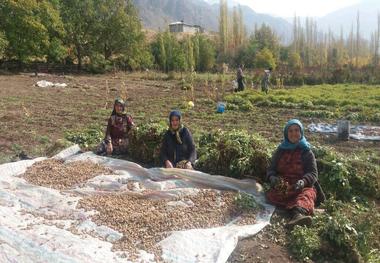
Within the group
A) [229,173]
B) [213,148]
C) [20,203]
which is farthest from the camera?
[213,148]

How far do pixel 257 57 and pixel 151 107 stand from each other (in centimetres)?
1630

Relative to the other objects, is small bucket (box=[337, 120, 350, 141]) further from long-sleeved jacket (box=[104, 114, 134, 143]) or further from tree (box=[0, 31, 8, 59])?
tree (box=[0, 31, 8, 59])

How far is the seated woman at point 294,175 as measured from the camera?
399 cm

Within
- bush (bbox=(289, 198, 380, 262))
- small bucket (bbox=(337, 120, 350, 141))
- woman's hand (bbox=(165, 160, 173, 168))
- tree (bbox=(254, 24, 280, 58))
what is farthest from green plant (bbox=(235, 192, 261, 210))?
tree (bbox=(254, 24, 280, 58))

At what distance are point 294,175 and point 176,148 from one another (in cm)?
153

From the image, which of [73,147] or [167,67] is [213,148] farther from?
[167,67]

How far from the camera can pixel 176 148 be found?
523cm

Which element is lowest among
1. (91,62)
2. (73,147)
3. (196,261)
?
(196,261)

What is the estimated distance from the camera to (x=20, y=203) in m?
4.01

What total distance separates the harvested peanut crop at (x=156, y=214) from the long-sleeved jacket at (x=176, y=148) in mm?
1024

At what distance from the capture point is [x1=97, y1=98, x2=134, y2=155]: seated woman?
594 centimetres

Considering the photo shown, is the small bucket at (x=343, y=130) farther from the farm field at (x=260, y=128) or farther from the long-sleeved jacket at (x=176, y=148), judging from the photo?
the long-sleeved jacket at (x=176, y=148)

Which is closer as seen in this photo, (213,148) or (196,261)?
(196,261)

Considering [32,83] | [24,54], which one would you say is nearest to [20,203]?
[32,83]
